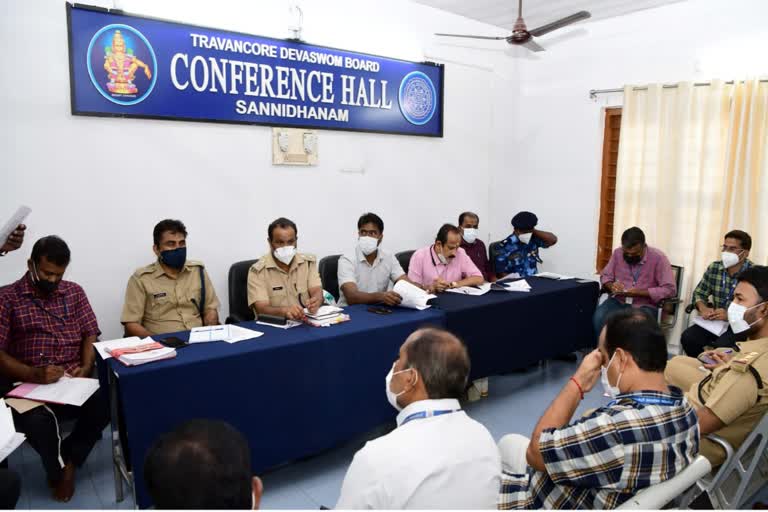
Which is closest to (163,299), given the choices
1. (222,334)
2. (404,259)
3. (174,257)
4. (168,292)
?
(168,292)

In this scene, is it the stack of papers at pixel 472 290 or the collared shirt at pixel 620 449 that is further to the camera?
the stack of papers at pixel 472 290

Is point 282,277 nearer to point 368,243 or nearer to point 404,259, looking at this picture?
point 368,243

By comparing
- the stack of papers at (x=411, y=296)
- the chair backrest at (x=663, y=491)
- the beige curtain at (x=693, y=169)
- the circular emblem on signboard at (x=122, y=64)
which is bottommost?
the chair backrest at (x=663, y=491)

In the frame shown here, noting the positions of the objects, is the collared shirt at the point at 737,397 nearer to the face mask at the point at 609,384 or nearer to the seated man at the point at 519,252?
the face mask at the point at 609,384

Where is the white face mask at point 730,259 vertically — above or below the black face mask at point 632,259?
above

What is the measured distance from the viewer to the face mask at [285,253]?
3.15 m

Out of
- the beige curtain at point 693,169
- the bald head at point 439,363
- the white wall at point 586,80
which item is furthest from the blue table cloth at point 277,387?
the white wall at point 586,80

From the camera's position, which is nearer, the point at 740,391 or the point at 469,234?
the point at 740,391

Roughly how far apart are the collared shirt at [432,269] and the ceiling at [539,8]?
92.5 inches

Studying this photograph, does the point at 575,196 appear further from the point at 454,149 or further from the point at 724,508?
the point at 724,508

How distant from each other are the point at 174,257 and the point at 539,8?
3.76 metres

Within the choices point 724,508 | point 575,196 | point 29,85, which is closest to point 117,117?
point 29,85

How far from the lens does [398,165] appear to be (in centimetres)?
484

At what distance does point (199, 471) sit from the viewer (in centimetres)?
93
